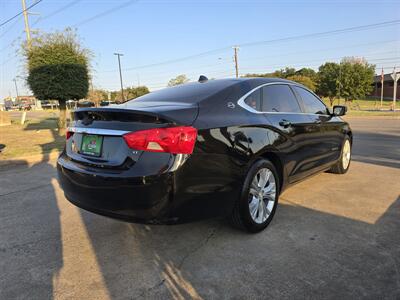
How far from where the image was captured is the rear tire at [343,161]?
5.64 m

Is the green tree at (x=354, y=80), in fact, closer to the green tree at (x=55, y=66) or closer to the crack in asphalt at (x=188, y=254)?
the green tree at (x=55, y=66)

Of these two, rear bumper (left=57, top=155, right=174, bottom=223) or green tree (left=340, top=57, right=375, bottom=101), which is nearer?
rear bumper (left=57, top=155, right=174, bottom=223)

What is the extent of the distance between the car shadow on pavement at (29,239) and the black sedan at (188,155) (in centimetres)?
61

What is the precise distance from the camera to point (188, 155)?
269 cm

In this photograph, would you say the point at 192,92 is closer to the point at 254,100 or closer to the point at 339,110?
the point at 254,100

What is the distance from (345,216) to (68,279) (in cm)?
296

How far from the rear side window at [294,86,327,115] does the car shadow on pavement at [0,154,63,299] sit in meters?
3.49

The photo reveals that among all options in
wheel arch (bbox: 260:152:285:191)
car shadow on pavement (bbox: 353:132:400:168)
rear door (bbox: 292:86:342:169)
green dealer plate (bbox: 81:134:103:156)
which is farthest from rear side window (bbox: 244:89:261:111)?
car shadow on pavement (bbox: 353:132:400:168)

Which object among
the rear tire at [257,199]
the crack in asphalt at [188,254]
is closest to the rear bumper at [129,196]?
the crack in asphalt at [188,254]

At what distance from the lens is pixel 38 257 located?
10.2 ft

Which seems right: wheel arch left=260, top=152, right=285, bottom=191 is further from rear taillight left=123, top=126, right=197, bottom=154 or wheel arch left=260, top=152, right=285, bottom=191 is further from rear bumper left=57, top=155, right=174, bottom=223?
rear bumper left=57, top=155, right=174, bottom=223

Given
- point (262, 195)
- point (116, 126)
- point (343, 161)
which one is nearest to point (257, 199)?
point (262, 195)

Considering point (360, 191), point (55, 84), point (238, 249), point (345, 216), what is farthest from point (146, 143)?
point (55, 84)

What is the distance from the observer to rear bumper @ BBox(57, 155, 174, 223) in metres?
2.61
